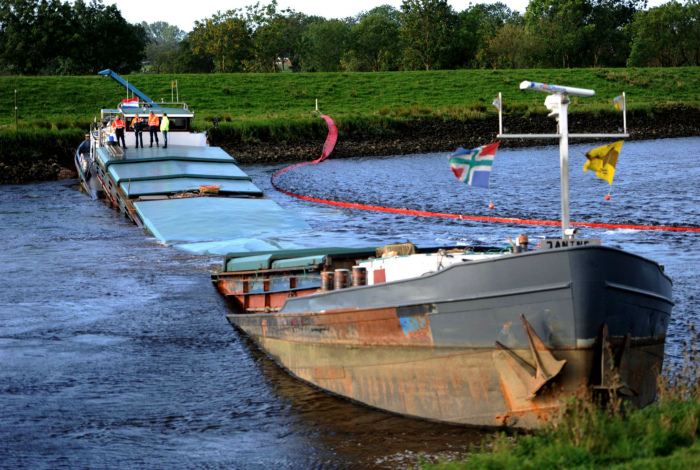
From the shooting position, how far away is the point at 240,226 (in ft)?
87.4

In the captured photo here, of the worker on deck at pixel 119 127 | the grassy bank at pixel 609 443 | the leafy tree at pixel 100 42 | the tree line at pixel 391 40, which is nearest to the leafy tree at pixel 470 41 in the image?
the tree line at pixel 391 40

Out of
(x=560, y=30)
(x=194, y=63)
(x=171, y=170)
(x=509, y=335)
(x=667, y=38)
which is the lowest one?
(x=509, y=335)

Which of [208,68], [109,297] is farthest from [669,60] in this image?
[109,297]

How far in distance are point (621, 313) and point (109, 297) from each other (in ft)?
41.5

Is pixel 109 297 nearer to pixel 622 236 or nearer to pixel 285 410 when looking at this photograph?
pixel 285 410

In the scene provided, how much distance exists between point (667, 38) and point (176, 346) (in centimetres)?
10038

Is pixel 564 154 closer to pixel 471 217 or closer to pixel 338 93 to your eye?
pixel 471 217

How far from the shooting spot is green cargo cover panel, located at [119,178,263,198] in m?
30.4

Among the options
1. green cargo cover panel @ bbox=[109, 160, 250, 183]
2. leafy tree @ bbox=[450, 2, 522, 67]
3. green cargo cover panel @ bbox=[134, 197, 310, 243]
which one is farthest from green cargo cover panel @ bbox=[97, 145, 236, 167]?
leafy tree @ bbox=[450, 2, 522, 67]

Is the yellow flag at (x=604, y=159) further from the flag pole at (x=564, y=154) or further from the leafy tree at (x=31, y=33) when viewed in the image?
the leafy tree at (x=31, y=33)

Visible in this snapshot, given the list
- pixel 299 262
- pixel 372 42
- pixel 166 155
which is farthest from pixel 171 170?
pixel 372 42

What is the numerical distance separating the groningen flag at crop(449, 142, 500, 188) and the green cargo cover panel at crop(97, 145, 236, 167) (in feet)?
81.3

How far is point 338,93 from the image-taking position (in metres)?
71.6

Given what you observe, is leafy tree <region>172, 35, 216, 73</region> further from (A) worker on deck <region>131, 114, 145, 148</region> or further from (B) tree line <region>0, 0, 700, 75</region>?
(A) worker on deck <region>131, 114, 145, 148</region>
